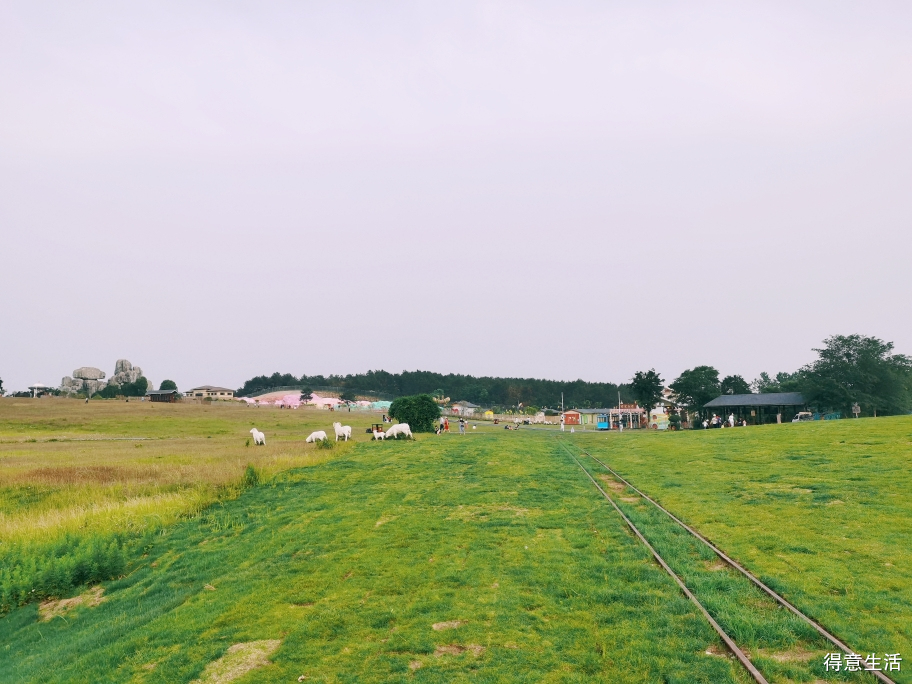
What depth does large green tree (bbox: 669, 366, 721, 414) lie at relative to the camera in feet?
304

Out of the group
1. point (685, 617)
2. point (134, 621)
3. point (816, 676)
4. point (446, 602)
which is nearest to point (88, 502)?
point (134, 621)

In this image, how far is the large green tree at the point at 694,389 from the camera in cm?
9275

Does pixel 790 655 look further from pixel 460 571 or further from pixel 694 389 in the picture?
pixel 694 389

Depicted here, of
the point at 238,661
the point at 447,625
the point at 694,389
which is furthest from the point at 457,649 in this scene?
the point at 694,389

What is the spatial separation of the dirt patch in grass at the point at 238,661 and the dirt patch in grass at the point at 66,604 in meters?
6.71

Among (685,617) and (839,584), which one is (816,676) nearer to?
(685,617)

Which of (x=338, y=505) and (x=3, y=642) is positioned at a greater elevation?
(x=338, y=505)

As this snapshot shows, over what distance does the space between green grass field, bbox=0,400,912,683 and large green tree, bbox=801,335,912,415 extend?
4380 cm

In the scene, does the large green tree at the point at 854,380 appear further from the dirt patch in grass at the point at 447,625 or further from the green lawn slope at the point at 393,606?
the dirt patch in grass at the point at 447,625

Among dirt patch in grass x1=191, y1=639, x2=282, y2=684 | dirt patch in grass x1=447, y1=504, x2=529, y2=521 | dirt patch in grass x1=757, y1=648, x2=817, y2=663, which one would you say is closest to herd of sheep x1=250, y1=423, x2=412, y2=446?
dirt patch in grass x1=447, y1=504, x2=529, y2=521

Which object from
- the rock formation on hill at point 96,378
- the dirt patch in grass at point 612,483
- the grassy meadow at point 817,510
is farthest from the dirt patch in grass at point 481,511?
the rock formation on hill at point 96,378

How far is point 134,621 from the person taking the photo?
11.2 metres

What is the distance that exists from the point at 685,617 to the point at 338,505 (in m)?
13.2

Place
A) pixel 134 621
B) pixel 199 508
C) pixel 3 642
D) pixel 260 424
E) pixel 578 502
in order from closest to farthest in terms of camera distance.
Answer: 1. pixel 134 621
2. pixel 3 642
3. pixel 578 502
4. pixel 199 508
5. pixel 260 424
